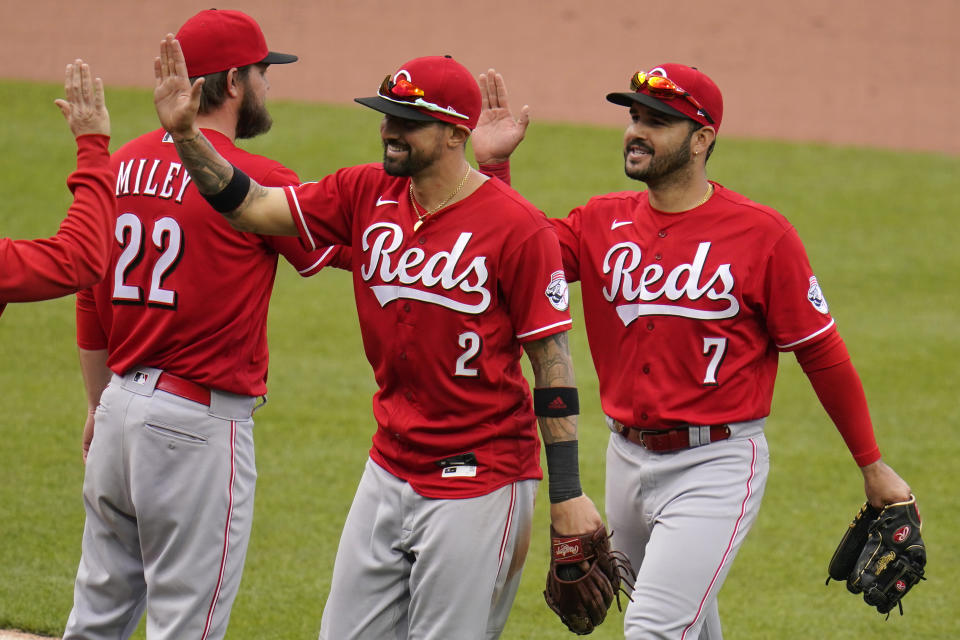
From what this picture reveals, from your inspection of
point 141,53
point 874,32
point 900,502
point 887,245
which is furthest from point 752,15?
point 900,502

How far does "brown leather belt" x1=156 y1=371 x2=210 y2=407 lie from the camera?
4.00m

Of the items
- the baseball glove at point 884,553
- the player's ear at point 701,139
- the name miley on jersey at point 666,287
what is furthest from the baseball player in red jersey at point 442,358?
the baseball glove at point 884,553

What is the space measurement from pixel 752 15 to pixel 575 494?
19.4 m

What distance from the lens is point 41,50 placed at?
1994 cm

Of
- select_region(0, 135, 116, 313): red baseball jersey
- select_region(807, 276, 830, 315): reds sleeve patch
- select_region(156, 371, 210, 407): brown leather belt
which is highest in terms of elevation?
select_region(0, 135, 116, 313): red baseball jersey

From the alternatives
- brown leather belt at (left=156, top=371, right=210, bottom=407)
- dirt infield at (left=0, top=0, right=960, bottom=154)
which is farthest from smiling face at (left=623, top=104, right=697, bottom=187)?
dirt infield at (left=0, top=0, right=960, bottom=154)

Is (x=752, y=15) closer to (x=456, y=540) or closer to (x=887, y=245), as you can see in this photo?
(x=887, y=245)

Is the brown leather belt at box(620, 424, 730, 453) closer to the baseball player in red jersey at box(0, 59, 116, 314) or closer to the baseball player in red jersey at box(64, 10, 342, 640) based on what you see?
the baseball player in red jersey at box(64, 10, 342, 640)

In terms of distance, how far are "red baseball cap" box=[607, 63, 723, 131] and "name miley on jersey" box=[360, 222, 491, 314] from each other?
893 mm

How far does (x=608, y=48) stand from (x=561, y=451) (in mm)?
18382

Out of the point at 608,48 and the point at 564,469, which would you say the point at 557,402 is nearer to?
the point at 564,469

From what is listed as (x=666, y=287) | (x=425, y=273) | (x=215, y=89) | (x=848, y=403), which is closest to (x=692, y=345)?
(x=666, y=287)

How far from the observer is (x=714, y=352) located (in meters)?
4.11

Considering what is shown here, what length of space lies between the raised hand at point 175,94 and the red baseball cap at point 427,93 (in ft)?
1.65
